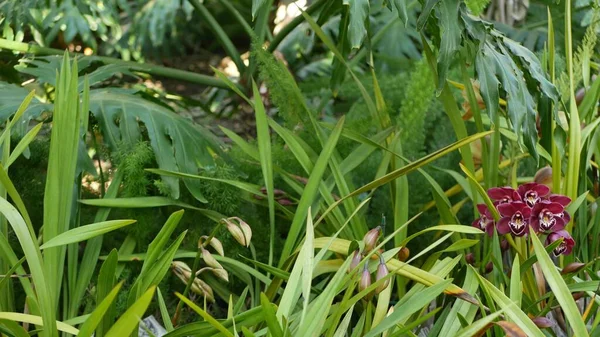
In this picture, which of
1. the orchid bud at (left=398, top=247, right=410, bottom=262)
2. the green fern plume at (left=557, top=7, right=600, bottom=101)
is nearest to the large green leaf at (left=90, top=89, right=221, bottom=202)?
the orchid bud at (left=398, top=247, right=410, bottom=262)

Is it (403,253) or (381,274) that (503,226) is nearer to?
(403,253)

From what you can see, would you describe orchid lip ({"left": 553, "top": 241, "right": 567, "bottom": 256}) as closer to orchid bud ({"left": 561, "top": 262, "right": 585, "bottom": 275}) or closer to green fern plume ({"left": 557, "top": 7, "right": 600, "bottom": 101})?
orchid bud ({"left": 561, "top": 262, "right": 585, "bottom": 275})

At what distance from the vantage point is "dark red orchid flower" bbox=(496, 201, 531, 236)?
1.11 m

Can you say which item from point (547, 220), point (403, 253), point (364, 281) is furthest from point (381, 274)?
point (547, 220)

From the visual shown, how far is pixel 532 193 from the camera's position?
1.13m

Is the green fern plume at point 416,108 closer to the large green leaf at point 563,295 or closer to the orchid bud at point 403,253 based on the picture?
the orchid bud at point 403,253

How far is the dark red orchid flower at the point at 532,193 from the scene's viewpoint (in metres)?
1.12

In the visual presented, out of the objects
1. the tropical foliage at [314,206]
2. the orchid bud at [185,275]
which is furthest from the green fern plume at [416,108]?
the orchid bud at [185,275]

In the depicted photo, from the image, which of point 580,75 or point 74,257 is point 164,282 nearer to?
point 74,257

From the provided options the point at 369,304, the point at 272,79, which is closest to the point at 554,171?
the point at 369,304

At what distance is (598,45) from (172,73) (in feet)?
3.65

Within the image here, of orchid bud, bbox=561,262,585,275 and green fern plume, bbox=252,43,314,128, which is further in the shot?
green fern plume, bbox=252,43,314,128

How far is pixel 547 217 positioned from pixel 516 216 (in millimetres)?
43

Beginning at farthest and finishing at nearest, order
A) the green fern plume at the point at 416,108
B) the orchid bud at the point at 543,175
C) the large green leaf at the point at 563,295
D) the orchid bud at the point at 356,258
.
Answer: the green fern plume at the point at 416,108, the orchid bud at the point at 543,175, the orchid bud at the point at 356,258, the large green leaf at the point at 563,295
